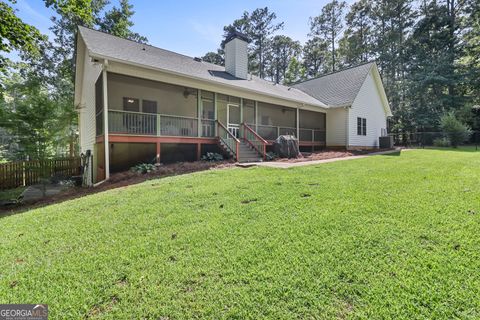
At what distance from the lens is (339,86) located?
1775 cm

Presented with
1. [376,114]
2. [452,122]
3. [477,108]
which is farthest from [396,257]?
[477,108]

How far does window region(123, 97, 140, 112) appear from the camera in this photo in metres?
10.9

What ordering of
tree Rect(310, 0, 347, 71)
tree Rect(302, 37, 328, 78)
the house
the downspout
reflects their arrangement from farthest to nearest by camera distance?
tree Rect(302, 37, 328, 78) < tree Rect(310, 0, 347, 71) < the downspout < the house

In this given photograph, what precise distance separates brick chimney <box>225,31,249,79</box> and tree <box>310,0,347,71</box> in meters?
25.2

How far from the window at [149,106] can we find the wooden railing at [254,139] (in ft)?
15.0

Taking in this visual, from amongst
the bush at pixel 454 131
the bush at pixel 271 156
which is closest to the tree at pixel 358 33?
the bush at pixel 454 131

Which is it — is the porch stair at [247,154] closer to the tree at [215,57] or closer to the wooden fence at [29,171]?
the wooden fence at [29,171]

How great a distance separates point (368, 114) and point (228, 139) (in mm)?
12362

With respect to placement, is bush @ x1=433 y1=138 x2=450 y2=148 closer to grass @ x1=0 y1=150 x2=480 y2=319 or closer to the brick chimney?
the brick chimney

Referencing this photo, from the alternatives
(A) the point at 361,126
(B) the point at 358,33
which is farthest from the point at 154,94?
(B) the point at 358,33

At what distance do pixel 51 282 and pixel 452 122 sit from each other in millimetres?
23498

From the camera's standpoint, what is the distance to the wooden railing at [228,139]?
10.4 metres

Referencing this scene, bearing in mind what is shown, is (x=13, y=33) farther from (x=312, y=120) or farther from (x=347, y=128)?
(x=347, y=128)

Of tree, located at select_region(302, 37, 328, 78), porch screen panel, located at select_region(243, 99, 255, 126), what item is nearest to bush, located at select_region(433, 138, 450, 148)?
porch screen panel, located at select_region(243, 99, 255, 126)
